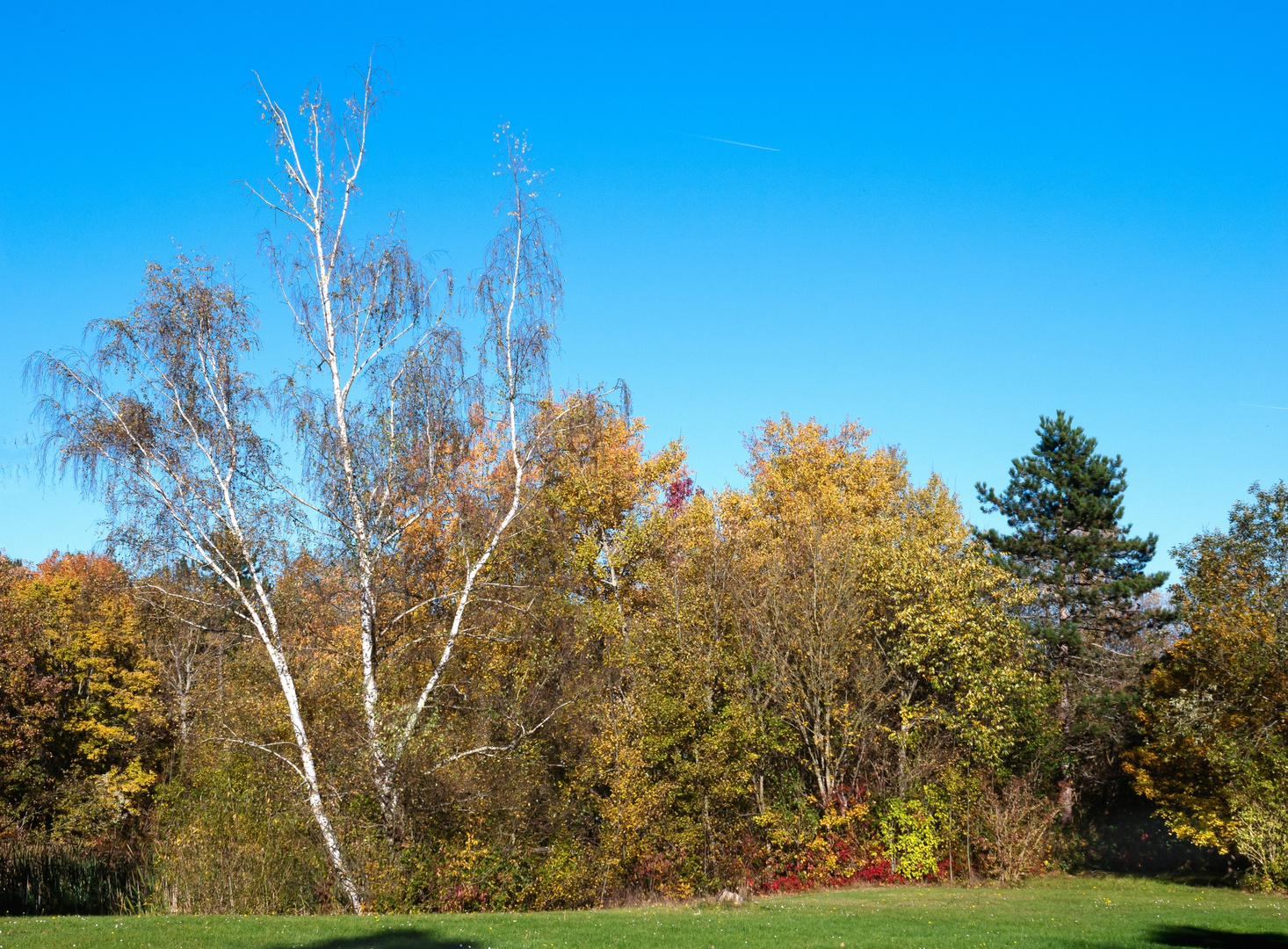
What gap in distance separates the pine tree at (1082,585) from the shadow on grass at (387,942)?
2554 cm

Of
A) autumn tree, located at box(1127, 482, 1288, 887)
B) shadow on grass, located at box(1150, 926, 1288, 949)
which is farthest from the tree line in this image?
shadow on grass, located at box(1150, 926, 1288, 949)

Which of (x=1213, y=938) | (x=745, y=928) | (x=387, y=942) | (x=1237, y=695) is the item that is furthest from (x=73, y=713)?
(x=1237, y=695)

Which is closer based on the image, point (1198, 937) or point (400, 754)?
point (1198, 937)

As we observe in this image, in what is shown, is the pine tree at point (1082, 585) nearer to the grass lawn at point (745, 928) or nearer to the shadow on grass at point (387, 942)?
the grass lawn at point (745, 928)

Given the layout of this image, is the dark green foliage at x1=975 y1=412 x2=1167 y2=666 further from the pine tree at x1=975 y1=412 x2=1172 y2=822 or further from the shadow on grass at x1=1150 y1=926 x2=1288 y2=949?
the shadow on grass at x1=1150 y1=926 x2=1288 y2=949

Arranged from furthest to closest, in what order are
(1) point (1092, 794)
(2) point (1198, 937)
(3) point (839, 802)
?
1. (1) point (1092, 794)
2. (3) point (839, 802)
3. (2) point (1198, 937)

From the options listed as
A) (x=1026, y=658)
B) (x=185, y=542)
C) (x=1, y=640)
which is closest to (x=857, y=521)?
(x=1026, y=658)

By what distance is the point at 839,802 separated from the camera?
26.9m

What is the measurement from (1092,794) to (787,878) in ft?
52.9

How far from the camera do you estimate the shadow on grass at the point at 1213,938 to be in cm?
1309

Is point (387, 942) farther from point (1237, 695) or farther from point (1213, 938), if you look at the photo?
point (1237, 695)

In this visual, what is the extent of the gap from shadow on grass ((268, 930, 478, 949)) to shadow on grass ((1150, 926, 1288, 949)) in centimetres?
985

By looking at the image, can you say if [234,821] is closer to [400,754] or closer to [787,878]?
[400,754]

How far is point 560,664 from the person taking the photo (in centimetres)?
2436
